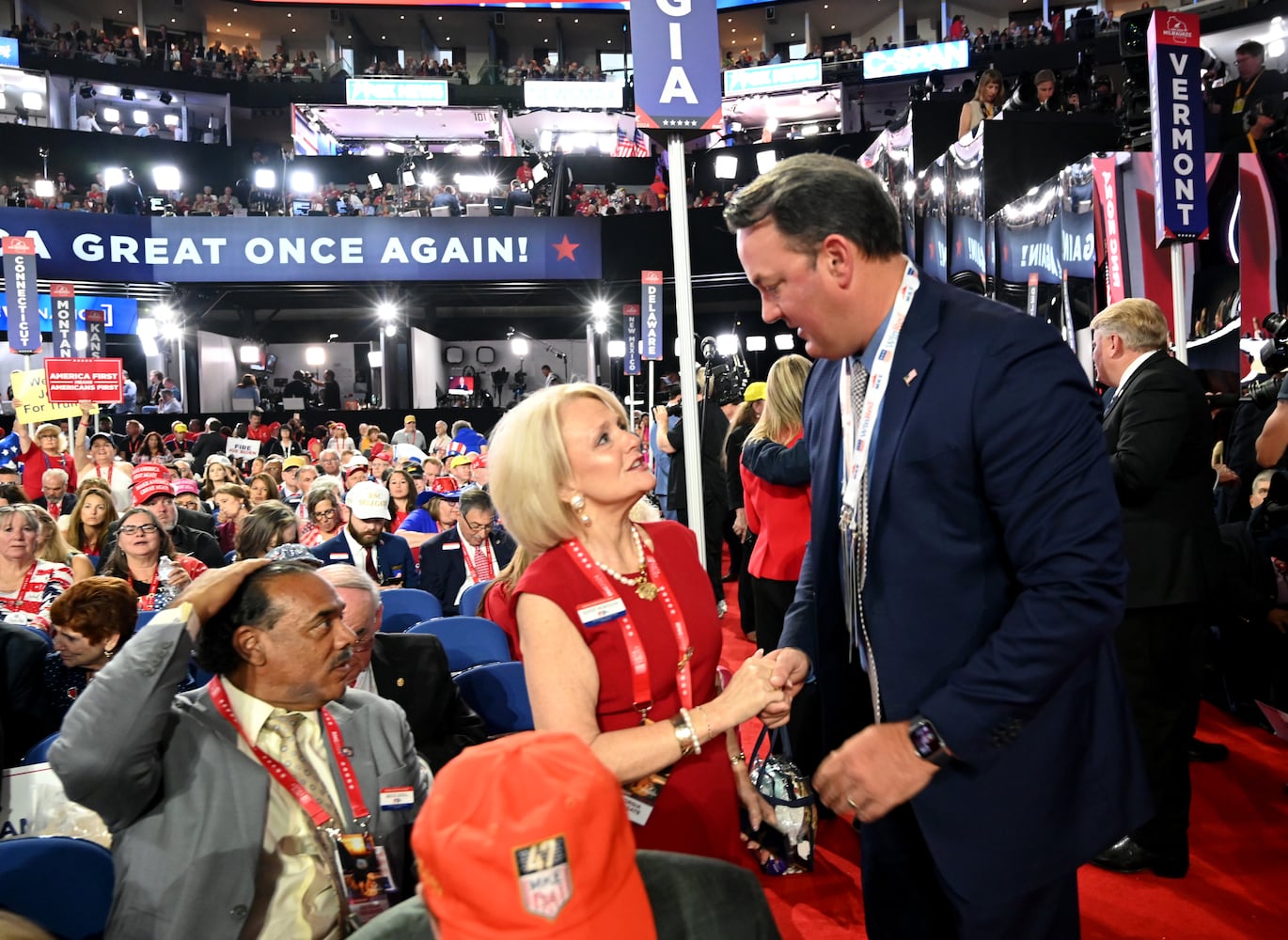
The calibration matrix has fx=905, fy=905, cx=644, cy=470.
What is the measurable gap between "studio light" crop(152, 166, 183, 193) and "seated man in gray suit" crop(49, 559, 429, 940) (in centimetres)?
2765

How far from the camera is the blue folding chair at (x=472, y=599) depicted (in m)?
4.93

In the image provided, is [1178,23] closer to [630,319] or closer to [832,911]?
[832,911]

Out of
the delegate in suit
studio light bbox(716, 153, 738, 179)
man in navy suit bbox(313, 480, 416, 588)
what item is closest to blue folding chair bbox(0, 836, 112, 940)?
the delegate in suit

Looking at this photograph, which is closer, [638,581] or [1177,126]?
[638,581]

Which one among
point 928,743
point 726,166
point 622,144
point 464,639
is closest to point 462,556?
point 464,639

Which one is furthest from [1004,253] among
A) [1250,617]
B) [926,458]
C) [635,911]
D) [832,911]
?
[635,911]

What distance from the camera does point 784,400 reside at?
3.84 m

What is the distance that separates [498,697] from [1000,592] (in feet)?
7.70

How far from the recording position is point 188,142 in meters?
26.1

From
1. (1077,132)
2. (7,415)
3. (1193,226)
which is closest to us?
(1193,226)

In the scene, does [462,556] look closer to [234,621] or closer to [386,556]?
[386,556]

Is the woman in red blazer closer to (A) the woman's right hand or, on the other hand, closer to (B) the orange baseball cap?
(A) the woman's right hand

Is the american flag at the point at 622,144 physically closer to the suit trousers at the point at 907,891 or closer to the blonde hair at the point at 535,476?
the blonde hair at the point at 535,476

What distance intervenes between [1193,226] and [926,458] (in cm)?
499
